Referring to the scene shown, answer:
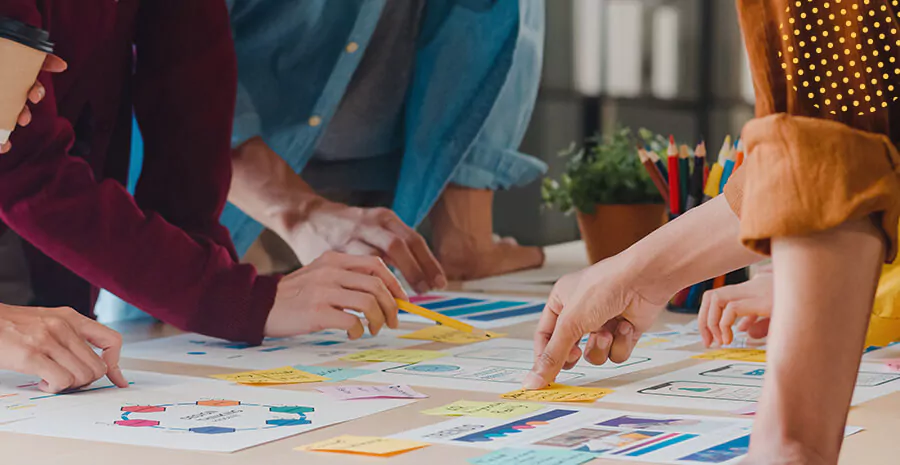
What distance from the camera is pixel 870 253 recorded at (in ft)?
1.75

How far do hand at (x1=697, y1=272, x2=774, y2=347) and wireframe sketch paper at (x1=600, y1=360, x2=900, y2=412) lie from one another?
0.09 meters

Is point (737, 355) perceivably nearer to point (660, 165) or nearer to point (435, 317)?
point (435, 317)

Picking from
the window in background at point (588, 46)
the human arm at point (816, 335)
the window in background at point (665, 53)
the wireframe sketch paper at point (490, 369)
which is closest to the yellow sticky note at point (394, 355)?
the wireframe sketch paper at point (490, 369)

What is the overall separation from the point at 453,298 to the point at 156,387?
24.5 inches

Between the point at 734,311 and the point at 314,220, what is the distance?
563mm

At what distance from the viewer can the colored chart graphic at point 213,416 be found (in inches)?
31.4

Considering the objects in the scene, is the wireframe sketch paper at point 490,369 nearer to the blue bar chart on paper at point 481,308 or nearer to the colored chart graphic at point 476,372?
the colored chart graphic at point 476,372

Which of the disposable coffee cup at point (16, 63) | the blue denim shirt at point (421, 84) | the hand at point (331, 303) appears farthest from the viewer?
the blue denim shirt at point (421, 84)

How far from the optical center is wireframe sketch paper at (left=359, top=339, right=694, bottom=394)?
96cm

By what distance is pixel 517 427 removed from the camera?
2.58 ft

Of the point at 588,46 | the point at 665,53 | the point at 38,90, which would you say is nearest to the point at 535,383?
the point at 38,90

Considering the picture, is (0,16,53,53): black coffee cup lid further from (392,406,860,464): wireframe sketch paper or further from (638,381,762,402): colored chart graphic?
(638,381,762,402): colored chart graphic

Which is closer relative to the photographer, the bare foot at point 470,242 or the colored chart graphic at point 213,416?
the colored chart graphic at point 213,416

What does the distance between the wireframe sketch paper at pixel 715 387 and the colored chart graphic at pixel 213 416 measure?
9.1 inches
